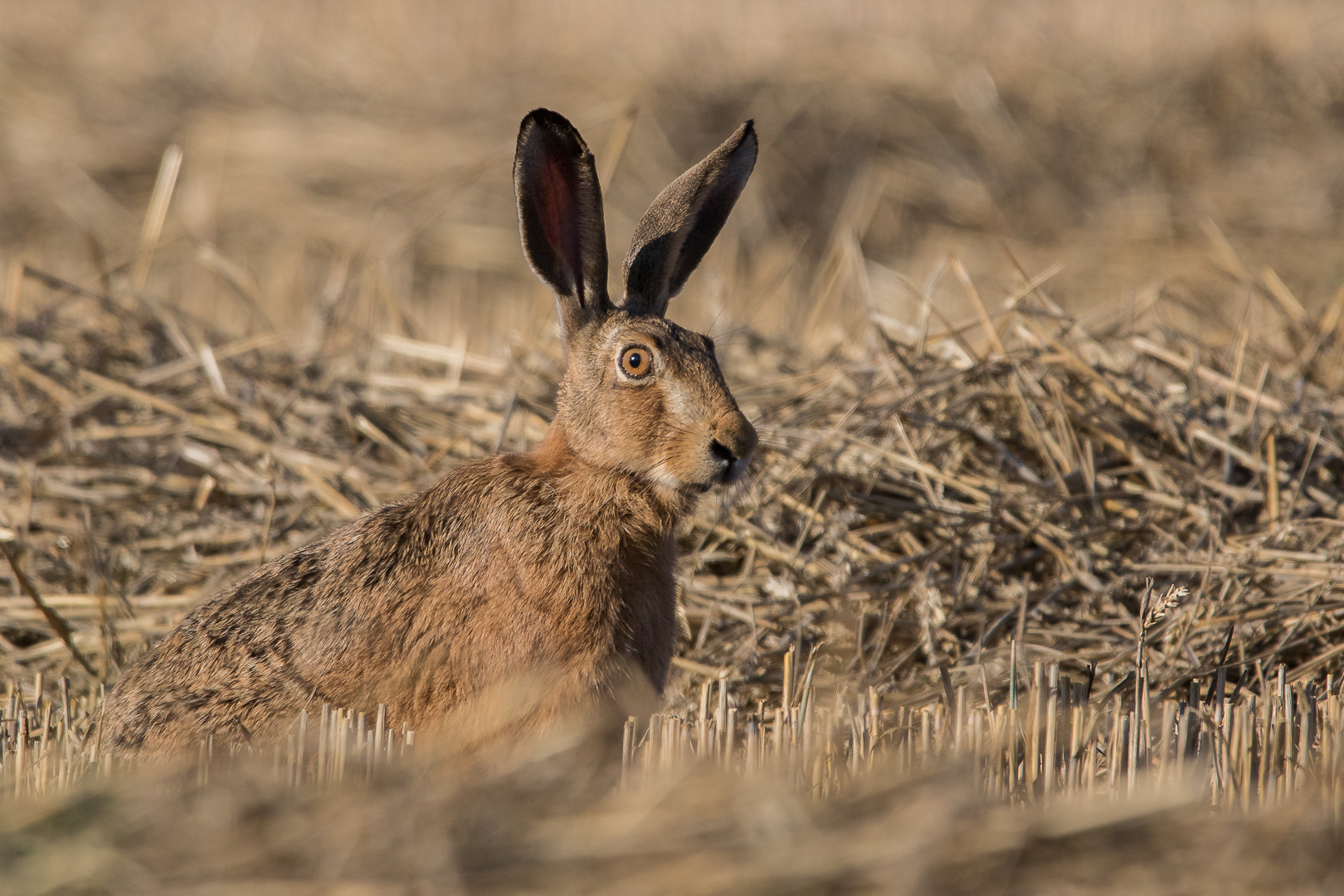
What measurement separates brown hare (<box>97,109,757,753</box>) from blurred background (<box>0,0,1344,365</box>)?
17.5ft

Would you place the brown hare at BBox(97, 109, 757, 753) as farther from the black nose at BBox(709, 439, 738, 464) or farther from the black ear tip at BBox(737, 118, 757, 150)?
the black ear tip at BBox(737, 118, 757, 150)

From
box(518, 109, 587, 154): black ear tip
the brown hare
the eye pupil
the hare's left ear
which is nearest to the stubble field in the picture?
the brown hare

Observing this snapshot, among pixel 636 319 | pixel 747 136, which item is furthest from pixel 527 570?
pixel 747 136

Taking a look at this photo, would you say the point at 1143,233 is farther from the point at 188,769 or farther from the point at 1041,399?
the point at 188,769

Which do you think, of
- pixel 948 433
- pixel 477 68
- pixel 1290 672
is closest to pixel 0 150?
pixel 477 68

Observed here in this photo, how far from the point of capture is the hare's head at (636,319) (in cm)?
355

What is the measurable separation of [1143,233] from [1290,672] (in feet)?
20.5

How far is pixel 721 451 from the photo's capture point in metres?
3.46

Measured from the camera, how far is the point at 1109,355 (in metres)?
5.26

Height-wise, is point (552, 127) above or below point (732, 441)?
above

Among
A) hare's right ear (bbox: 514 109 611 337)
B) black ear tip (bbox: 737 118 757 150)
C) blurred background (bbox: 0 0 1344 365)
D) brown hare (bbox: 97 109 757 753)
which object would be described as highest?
blurred background (bbox: 0 0 1344 365)

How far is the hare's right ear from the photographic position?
3.71 m

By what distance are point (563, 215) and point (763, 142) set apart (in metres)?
7.00

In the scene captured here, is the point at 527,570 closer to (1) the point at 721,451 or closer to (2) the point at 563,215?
(1) the point at 721,451
